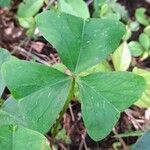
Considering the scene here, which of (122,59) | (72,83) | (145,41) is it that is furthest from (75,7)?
(72,83)

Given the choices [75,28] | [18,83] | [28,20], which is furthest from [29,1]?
[18,83]

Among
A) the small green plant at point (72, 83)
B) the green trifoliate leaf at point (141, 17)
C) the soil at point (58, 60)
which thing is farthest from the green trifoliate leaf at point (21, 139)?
the green trifoliate leaf at point (141, 17)

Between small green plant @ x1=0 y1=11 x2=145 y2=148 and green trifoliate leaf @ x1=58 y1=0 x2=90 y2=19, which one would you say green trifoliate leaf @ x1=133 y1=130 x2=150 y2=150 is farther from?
green trifoliate leaf @ x1=58 y1=0 x2=90 y2=19

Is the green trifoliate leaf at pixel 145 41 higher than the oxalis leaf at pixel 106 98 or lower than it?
lower

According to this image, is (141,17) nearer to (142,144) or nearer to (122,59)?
(122,59)

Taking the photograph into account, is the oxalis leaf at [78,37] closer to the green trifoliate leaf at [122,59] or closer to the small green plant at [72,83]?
the small green plant at [72,83]

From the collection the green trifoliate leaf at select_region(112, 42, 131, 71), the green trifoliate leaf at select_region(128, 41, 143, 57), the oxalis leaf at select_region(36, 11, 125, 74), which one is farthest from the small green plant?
the green trifoliate leaf at select_region(128, 41, 143, 57)
